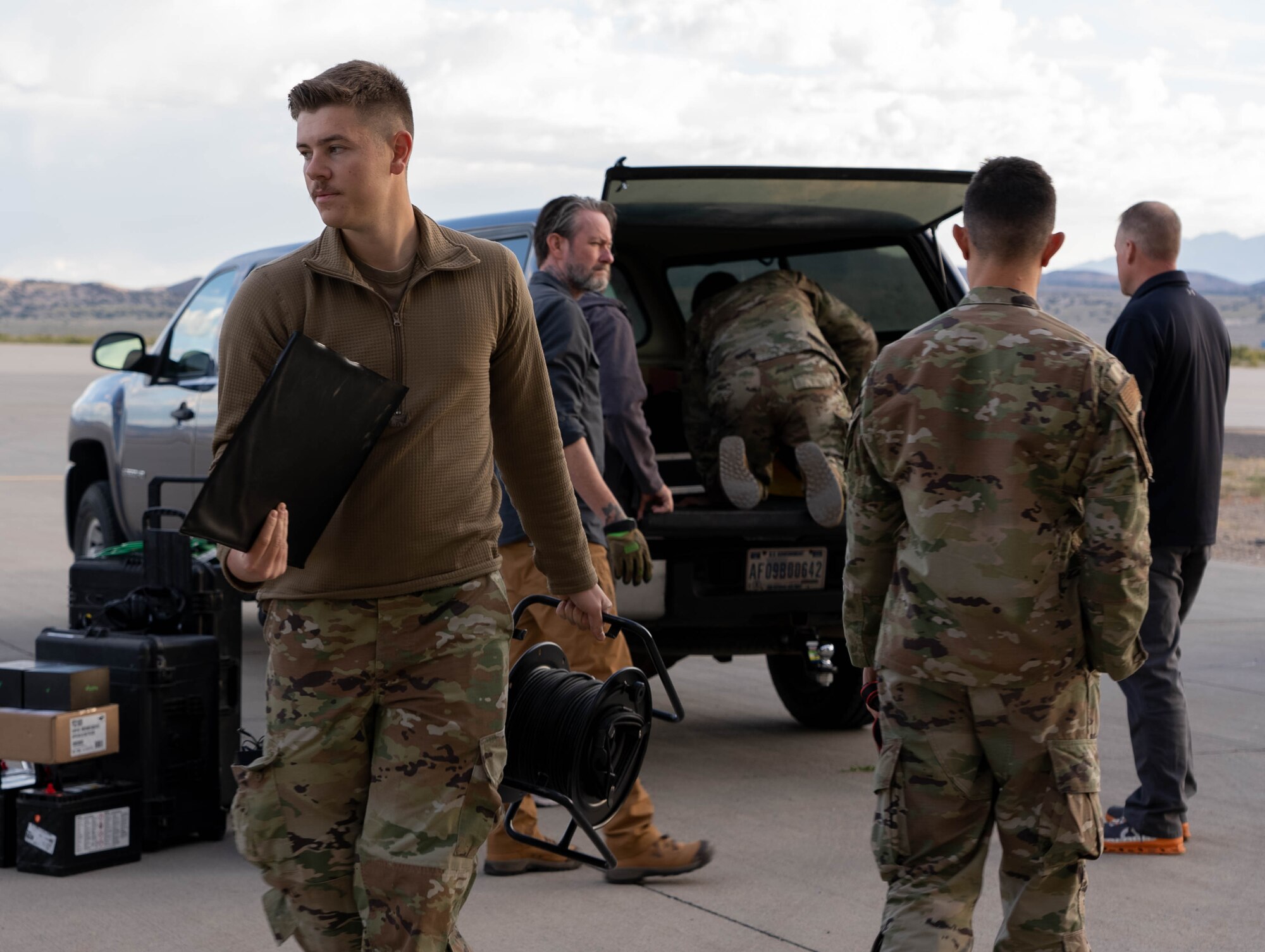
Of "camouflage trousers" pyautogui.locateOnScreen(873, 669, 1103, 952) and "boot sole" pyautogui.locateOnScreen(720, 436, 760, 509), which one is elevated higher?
"boot sole" pyautogui.locateOnScreen(720, 436, 760, 509)

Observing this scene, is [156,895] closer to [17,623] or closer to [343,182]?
[343,182]

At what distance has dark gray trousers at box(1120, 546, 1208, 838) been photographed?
508cm

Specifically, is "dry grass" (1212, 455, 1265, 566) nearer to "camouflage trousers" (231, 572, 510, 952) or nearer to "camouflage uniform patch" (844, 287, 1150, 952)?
"camouflage uniform patch" (844, 287, 1150, 952)

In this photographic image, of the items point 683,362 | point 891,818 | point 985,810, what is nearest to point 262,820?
point 891,818

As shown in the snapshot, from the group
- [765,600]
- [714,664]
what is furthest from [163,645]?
[714,664]

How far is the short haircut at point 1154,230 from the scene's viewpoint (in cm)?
519

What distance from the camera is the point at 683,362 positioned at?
299 inches

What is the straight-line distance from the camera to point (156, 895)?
15.2 ft

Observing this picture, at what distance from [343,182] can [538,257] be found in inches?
86.2

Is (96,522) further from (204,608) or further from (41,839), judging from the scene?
(41,839)

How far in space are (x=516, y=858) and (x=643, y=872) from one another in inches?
15.7

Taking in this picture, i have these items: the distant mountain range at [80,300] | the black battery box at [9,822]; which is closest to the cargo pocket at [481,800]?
the black battery box at [9,822]

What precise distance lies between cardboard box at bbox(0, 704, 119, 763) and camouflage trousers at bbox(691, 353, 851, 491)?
2.42 metres

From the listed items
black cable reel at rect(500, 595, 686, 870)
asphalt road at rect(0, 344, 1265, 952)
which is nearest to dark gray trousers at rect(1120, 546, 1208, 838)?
asphalt road at rect(0, 344, 1265, 952)
